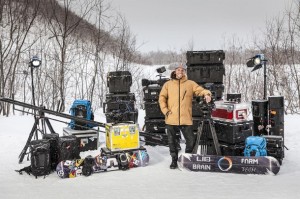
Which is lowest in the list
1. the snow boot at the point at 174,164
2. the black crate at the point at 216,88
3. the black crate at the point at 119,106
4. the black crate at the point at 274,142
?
the snow boot at the point at 174,164

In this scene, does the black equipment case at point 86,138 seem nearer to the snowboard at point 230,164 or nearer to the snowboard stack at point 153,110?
the snowboard stack at point 153,110

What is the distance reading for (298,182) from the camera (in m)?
4.30

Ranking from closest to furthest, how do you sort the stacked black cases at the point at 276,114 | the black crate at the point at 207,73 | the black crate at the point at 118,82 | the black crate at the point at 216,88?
the stacked black cases at the point at 276,114 → the black crate at the point at 216,88 → the black crate at the point at 207,73 → the black crate at the point at 118,82

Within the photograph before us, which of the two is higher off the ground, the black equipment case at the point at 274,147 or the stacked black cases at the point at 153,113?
the stacked black cases at the point at 153,113

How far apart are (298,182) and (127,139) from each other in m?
2.66

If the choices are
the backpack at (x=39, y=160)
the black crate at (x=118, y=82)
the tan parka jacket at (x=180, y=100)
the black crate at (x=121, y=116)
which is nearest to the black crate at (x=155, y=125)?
the black crate at (x=121, y=116)

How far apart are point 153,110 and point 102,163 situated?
217 cm

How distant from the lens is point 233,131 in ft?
17.3

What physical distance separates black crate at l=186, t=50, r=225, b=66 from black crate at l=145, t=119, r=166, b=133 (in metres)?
1.45

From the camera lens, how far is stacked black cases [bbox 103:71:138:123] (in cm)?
705

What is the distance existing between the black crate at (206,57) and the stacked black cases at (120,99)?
1.47 meters

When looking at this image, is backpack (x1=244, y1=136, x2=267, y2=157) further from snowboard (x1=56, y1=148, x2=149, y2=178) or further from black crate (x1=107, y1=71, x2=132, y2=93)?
black crate (x1=107, y1=71, x2=132, y2=93)

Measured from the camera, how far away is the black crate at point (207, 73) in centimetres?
690

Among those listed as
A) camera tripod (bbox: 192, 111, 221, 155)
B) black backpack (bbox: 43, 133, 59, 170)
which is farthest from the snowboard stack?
black backpack (bbox: 43, 133, 59, 170)
